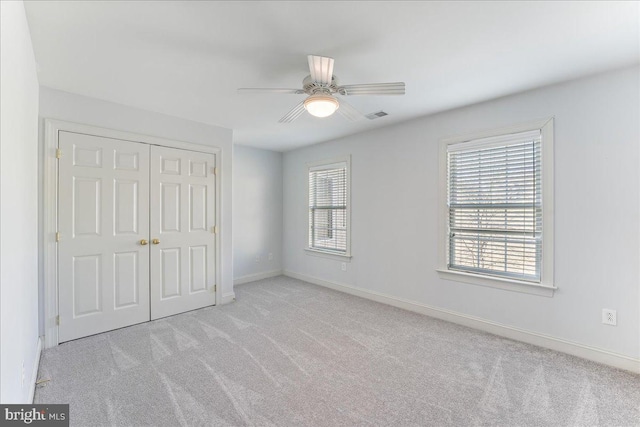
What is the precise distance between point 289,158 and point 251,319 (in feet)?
10.4

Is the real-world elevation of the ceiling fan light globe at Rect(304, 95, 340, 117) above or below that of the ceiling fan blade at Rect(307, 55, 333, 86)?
below

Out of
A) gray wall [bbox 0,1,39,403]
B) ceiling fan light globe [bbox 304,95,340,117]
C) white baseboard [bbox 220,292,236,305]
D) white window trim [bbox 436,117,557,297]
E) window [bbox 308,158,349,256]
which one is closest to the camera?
gray wall [bbox 0,1,39,403]

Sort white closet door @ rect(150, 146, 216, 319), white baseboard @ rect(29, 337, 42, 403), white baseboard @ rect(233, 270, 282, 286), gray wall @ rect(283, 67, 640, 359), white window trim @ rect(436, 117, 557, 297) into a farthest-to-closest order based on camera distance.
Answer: white baseboard @ rect(233, 270, 282, 286)
white closet door @ rect(150, 146, 216, 319)
white window trim @ rect(436, 117, 557, 297)
gray wall @ rect(283, 67, 640, 359)
white baseboard @ rect(29, 337, 42, 403)

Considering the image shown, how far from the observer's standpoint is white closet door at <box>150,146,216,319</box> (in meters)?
3.43

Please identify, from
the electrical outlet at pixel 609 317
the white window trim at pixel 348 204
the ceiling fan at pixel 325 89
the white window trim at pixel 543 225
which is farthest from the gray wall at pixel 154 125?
the electrical outlet at pixel 609 317

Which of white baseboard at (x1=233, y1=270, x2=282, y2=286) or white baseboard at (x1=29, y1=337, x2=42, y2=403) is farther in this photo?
white baseboard at (x1=233, y1=270, x2=282, y2=286)

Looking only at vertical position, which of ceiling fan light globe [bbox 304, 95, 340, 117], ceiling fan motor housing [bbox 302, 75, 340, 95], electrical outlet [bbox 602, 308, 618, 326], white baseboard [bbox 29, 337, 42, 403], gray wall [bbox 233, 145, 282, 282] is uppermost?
ceiling fan motor housing [bbox 302, 75, 340, 95]

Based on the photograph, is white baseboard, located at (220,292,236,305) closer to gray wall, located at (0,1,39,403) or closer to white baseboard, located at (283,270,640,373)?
white baseboard, located at (283,270,640,373)

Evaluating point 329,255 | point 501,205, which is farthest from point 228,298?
point 501,205

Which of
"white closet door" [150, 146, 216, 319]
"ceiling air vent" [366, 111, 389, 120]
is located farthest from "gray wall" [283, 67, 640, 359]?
"white closet door" [150, 146, 216, 319]

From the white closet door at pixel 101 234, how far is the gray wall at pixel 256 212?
5.96 feet

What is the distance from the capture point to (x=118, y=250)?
3143 millimetres

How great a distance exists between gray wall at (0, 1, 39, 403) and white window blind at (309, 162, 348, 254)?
141 inches

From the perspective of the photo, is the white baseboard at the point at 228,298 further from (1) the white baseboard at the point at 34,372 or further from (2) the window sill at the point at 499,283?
(2) the window sill at the point at 499,283
